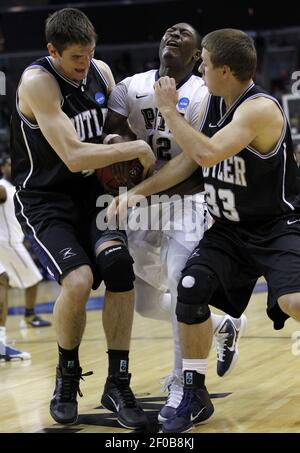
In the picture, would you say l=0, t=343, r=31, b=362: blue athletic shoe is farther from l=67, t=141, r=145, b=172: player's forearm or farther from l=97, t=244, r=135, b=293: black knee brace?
l=67, t=141, r=145, b=172: player's forearm

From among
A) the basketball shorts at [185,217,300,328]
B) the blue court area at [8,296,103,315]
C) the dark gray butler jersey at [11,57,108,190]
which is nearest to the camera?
the basketball shorts at [185,217,300,328]

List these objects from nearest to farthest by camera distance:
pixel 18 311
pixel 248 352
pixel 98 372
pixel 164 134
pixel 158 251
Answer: pixel 164 134 → pixel 158 251 → pixel 98 372 → pixel 248 352 → pixel 18 311

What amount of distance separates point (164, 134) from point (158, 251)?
0.82 m

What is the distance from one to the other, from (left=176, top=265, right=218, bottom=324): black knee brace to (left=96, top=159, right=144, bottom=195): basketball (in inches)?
29.6

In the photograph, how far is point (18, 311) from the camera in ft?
38.7

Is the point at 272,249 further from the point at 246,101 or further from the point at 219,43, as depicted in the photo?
the point at 219,43

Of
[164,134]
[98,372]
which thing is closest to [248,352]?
[98,372]

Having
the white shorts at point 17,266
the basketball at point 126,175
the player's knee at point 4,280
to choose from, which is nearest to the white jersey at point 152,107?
the basketball at point 126,175

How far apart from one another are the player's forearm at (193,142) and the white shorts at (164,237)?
915 mm

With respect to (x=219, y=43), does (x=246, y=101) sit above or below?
below

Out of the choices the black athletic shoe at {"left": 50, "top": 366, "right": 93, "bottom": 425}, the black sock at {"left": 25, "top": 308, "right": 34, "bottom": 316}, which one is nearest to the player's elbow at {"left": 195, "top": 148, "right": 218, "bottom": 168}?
the black athletic shoe at {"left": 50, "top": 366, "right": 93, "bottom": 425}

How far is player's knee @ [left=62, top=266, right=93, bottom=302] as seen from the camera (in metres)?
4.37
